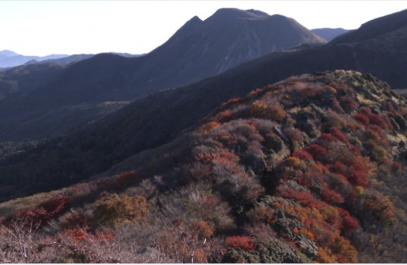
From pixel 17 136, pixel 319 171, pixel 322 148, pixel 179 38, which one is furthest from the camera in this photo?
pixel 179 38

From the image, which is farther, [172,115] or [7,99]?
[7,99]

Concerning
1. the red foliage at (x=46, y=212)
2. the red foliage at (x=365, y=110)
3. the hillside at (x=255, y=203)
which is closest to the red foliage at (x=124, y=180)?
the hillside at (x=255, y=203)

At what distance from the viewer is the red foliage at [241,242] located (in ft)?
21.8

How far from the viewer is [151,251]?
6.07m

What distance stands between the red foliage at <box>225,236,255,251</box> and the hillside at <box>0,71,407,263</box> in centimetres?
2

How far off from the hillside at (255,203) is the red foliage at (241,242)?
21mm

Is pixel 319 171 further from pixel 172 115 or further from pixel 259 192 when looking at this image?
pixel 172 115

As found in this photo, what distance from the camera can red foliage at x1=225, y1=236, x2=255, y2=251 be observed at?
664 centimetres

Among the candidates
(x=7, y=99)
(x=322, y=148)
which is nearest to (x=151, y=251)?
(x=322, y=148)

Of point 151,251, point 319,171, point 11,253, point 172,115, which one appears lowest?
point 172,115

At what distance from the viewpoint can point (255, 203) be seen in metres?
8.91

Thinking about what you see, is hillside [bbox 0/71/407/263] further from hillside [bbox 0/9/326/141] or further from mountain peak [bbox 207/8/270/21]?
mountain peak [bbox 207/8/270/21]

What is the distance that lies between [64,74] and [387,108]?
136m

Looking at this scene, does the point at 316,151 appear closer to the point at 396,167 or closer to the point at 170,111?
the point at 396,167
